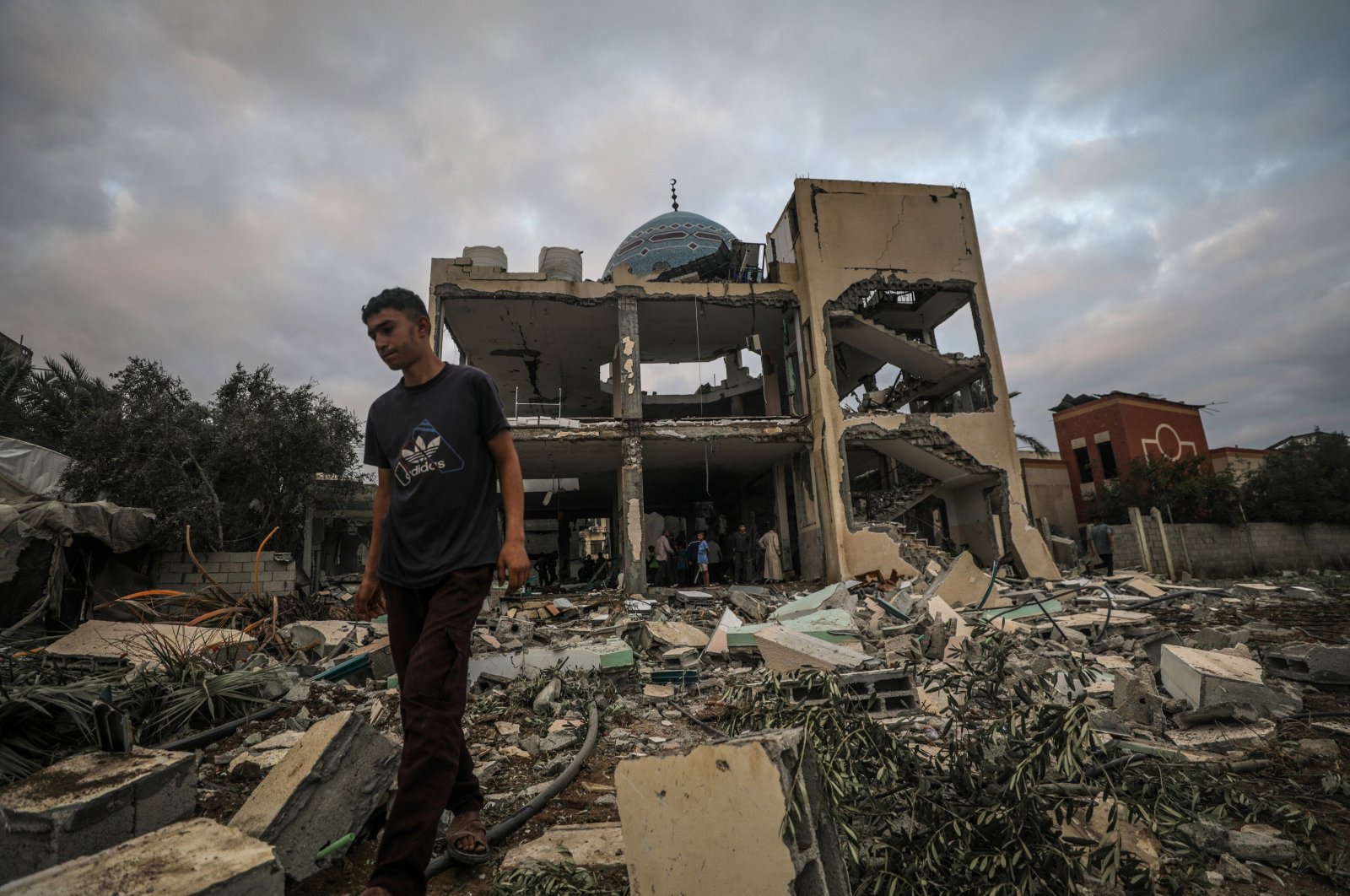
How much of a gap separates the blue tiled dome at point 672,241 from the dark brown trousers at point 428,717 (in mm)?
16378

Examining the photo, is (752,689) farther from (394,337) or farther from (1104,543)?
(1104,543)

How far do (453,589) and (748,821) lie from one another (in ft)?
3.67

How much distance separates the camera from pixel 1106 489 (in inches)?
866

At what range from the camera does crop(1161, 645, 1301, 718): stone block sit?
3.47m

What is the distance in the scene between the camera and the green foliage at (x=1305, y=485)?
20.0 meters

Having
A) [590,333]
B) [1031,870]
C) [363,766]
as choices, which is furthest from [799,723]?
[590,333]

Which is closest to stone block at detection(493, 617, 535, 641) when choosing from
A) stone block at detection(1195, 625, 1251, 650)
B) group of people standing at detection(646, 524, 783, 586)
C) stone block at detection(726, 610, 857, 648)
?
stone block at detection(726, 610, 857, 648)

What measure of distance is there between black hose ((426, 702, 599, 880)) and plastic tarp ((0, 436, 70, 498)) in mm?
15989

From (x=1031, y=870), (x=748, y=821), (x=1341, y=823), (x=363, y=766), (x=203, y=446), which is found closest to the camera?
(x=748, y=821)

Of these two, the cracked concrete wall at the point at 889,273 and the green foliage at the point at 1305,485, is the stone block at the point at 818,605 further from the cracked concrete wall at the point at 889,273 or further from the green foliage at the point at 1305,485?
the green foliage at the point at 1305,485

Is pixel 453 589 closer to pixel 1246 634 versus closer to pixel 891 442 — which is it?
pixel 1246 634

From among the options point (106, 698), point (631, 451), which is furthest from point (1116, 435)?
point (106, 698)

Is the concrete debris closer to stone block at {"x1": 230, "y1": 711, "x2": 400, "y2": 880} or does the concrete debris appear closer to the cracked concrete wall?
stone block at {"x1": 230, "y1": 711, "x2": 400, "y2": 880}

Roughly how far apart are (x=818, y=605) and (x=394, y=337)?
6818 millimetres
